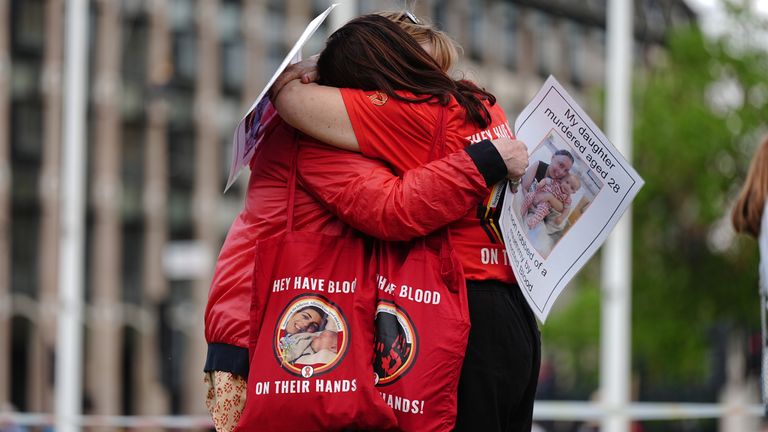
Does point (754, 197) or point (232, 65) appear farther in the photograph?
point (232, 65)

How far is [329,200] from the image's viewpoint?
3.74 meters

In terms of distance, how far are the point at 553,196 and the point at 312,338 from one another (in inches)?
26.8

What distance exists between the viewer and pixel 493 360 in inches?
146

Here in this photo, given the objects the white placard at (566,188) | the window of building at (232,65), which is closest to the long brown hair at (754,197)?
the white placard at (566,188)

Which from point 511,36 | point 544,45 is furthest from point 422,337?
point 544,45

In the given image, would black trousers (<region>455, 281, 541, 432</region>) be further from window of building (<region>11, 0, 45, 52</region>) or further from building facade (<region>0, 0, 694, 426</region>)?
window of building (<region>11, 0, 45, 52</region>)

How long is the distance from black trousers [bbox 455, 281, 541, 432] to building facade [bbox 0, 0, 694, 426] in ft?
113

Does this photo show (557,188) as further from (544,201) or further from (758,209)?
(758,209)

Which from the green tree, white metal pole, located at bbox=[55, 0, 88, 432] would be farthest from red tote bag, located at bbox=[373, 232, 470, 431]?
the green tree

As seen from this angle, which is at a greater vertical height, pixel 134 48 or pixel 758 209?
pixel 134 48

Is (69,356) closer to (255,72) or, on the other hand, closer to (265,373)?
(265,373)

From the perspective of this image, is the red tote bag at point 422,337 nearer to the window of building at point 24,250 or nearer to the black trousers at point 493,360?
the black trousers at point 493,360

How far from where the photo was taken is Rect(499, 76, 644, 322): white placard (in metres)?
3.90

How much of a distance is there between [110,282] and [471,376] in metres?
40.9
